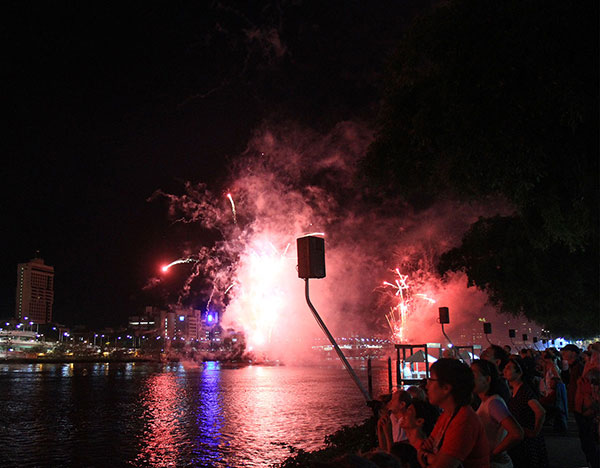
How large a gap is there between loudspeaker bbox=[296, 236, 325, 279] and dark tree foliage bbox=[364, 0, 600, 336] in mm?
2305

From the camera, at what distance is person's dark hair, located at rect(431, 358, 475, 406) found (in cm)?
316

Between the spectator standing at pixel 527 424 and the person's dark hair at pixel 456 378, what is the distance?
1912mm

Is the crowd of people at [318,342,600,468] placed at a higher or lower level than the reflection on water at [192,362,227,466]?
higher

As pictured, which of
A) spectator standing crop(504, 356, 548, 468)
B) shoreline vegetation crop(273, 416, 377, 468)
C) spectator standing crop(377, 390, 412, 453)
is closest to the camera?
spectator standing crop(504, 356, 548, 468)

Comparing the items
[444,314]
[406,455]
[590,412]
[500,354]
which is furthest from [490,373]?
[444,314]

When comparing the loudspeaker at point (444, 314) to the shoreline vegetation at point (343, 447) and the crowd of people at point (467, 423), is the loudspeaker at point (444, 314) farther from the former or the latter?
the crowd of people at point (467, 423)

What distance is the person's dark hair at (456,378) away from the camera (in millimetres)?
3164

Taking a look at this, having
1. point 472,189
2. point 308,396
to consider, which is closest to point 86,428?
point 308,396

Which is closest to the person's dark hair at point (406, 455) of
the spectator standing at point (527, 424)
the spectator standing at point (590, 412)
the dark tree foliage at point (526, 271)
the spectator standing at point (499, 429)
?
the spectator standing at point (499, 429)

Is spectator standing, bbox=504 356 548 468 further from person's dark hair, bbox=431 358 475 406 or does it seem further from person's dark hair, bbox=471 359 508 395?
person's dark hair, bbox=431 358 475 406

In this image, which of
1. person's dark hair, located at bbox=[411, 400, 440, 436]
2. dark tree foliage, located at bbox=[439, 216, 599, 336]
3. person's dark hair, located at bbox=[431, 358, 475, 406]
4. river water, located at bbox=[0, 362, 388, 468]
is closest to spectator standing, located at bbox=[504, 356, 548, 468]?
person's dark hair, located at bbox=[411, 400, 440, 436]

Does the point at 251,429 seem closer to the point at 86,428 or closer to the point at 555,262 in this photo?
the point at 86,428

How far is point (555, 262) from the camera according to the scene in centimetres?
1950

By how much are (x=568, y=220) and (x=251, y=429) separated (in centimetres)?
981
